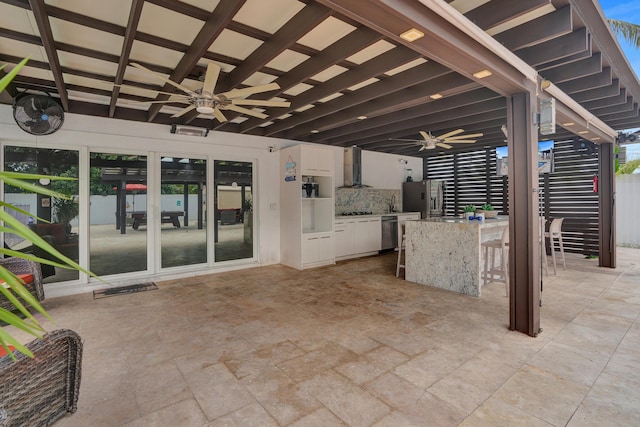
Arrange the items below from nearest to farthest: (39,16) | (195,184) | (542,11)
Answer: (39,16), (542,11), (195,184)

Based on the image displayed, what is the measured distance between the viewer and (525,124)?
324 centimetres

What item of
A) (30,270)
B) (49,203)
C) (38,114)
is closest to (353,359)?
(30,270)

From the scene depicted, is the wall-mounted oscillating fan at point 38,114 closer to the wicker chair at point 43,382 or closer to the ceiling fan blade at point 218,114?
the ceiling fan blade at point 218,114

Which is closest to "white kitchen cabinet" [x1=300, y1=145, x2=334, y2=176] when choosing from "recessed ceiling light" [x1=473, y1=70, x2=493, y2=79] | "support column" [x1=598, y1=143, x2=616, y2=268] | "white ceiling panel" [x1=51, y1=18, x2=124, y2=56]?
"white ceiling panel" [x1=51, y1=18, x2=124, y2=56]

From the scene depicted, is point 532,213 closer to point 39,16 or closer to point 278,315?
point 278,315

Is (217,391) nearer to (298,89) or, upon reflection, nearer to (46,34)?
(46,34)

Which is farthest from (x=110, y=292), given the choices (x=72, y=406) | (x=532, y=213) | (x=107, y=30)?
Answer: (x=532, y=213)

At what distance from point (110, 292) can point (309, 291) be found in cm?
292

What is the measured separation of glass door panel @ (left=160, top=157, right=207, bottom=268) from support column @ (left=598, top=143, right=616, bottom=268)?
738cm

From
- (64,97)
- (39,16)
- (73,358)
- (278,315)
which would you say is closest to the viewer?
(73,358)

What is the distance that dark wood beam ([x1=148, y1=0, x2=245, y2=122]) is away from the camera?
2452 millimetres

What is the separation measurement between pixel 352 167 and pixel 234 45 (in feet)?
16.4

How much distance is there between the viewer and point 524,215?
3.27 meters

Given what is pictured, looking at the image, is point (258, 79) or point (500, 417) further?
point (258, 79)
